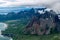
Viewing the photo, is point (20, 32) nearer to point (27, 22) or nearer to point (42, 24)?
point (27, 22)

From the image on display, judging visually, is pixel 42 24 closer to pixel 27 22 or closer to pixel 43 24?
pixel 43 24

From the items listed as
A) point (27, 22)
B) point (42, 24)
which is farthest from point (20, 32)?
point (42, 24)

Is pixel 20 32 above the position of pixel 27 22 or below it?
below

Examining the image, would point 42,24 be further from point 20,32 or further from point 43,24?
point 20,32

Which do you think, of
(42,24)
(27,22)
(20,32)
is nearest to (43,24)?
(42,24)

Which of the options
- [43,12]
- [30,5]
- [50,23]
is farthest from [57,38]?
[30,5]

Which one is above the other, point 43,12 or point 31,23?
point 43,12

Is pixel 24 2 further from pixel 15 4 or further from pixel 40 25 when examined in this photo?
pixel 40 25

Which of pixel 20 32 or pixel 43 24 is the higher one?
pixel 43 24
